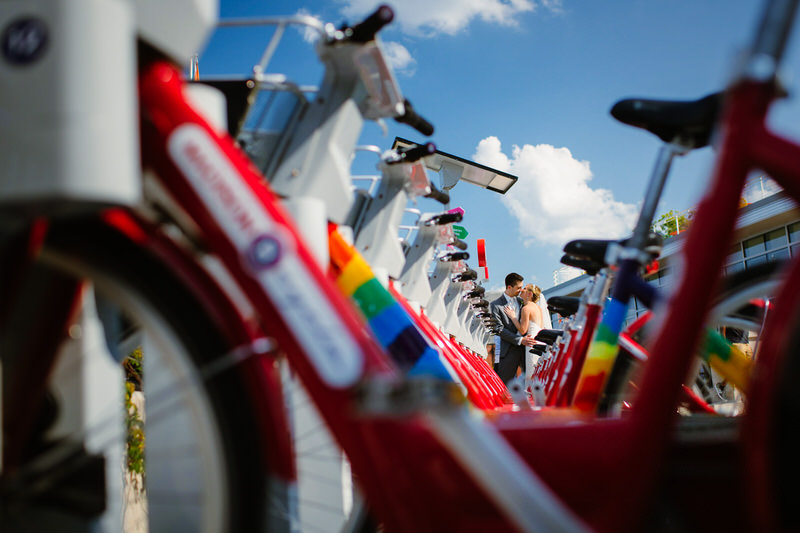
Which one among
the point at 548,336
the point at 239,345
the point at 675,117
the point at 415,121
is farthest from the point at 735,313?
the point at 548,336

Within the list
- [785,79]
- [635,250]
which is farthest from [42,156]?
[635,250]

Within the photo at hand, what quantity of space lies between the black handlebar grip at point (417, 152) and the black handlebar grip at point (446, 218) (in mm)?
1494

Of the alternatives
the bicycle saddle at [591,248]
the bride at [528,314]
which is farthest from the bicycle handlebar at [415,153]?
the bride at [528,314]

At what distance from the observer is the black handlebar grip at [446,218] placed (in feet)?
16.0

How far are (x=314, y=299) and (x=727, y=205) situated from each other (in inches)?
27.7

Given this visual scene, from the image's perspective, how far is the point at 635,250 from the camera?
2.66 meters

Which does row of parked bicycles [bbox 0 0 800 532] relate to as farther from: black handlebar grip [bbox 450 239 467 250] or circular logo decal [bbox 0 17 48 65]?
black handlebar grip [bbox 450 239 467 250]

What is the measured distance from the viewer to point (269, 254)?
1.20 m

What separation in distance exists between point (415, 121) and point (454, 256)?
3.79m

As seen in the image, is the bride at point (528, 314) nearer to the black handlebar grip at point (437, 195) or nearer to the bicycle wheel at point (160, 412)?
the black handlebar grip at point (437, 195)

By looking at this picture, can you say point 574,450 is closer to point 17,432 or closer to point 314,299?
point 314,299

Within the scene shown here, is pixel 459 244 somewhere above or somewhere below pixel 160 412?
above

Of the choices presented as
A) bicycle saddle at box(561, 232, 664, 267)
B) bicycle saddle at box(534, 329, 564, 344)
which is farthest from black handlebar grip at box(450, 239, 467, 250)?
bicycle saddle at box(561, 232, 664, 267)

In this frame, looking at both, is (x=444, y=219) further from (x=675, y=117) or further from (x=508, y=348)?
(x=508, y=348)
